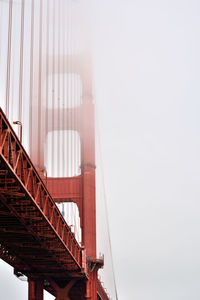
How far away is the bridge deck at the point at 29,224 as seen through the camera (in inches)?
535

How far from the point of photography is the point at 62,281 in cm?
2897

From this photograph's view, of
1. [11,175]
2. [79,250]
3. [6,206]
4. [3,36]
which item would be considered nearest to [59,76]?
[3,36]

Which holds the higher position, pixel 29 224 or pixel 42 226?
pixel 42 226

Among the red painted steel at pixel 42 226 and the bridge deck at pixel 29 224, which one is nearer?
the bridge deck at pixel 29 224

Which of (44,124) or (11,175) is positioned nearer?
(11,175)

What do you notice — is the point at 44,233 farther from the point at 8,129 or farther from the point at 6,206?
the point at 8,129

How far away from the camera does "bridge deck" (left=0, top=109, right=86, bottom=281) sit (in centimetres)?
1358

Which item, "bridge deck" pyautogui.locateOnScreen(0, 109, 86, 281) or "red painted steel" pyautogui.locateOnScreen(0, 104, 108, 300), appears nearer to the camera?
"bridge deck" pyautogui.locateOnScreen(0, 109, 86, 281)

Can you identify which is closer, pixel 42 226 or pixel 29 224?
pixel 29 224

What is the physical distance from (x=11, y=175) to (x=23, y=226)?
4617 mm

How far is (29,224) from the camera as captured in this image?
1791 centimetres

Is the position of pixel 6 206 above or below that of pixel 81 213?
below

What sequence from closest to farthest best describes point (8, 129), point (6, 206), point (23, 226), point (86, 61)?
point (8, 129) → point (6, 206) → point (23, 226) → point (86, 61)

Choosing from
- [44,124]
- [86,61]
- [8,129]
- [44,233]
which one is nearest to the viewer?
[8,129]
